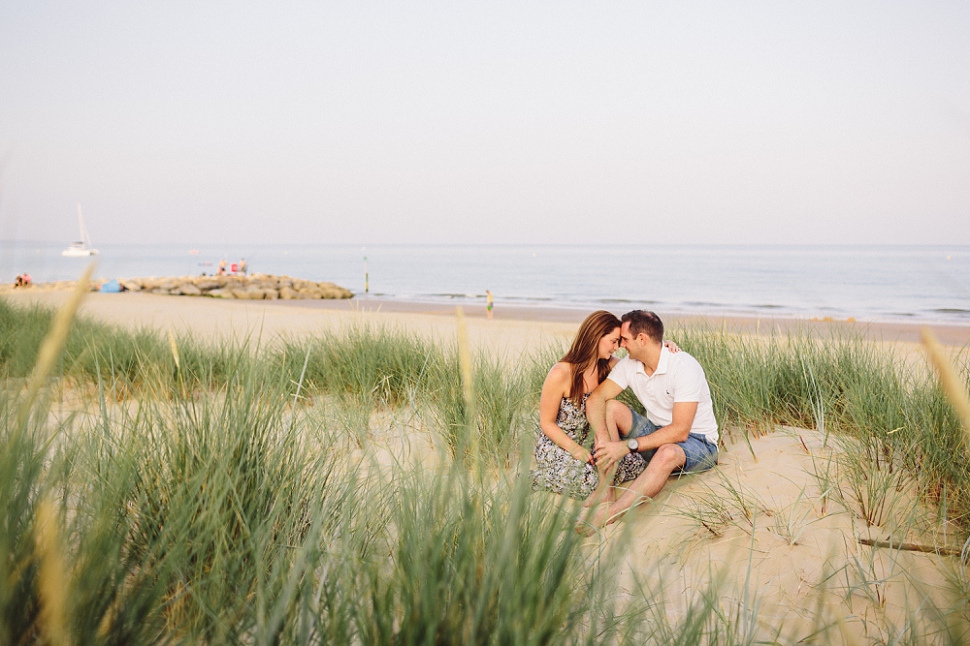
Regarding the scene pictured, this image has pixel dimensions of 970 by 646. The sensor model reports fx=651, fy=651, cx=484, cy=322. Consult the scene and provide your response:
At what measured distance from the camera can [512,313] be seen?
2080 centimetres

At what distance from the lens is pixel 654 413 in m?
4.55

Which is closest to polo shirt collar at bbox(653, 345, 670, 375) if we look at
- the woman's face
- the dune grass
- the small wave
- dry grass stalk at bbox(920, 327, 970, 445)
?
the woman's face

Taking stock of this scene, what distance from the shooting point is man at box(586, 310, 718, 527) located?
12.9 feet

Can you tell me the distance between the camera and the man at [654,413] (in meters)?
3.92

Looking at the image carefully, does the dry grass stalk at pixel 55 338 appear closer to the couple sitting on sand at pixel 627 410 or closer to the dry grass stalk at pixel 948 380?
the dry grass stalk at pixel 948 380

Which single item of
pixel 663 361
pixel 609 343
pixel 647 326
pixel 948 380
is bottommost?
pixel 663 361

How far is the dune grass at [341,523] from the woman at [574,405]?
24cm

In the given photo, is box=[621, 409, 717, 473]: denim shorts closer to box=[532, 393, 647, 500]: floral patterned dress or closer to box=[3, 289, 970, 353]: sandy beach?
box=[532, 393, 647, 500]: floral patterned dress

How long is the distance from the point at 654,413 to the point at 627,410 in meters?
0.25

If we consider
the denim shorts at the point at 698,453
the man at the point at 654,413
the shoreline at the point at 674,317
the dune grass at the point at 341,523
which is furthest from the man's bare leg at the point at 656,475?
the shoreline at the point at 674,317

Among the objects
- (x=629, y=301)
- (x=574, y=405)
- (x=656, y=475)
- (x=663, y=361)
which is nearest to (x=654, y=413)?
(x=663, y=361)

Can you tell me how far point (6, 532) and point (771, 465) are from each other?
4.02 m

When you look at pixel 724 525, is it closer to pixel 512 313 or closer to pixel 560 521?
pixel 560 521

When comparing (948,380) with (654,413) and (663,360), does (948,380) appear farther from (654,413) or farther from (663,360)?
(654,413)
